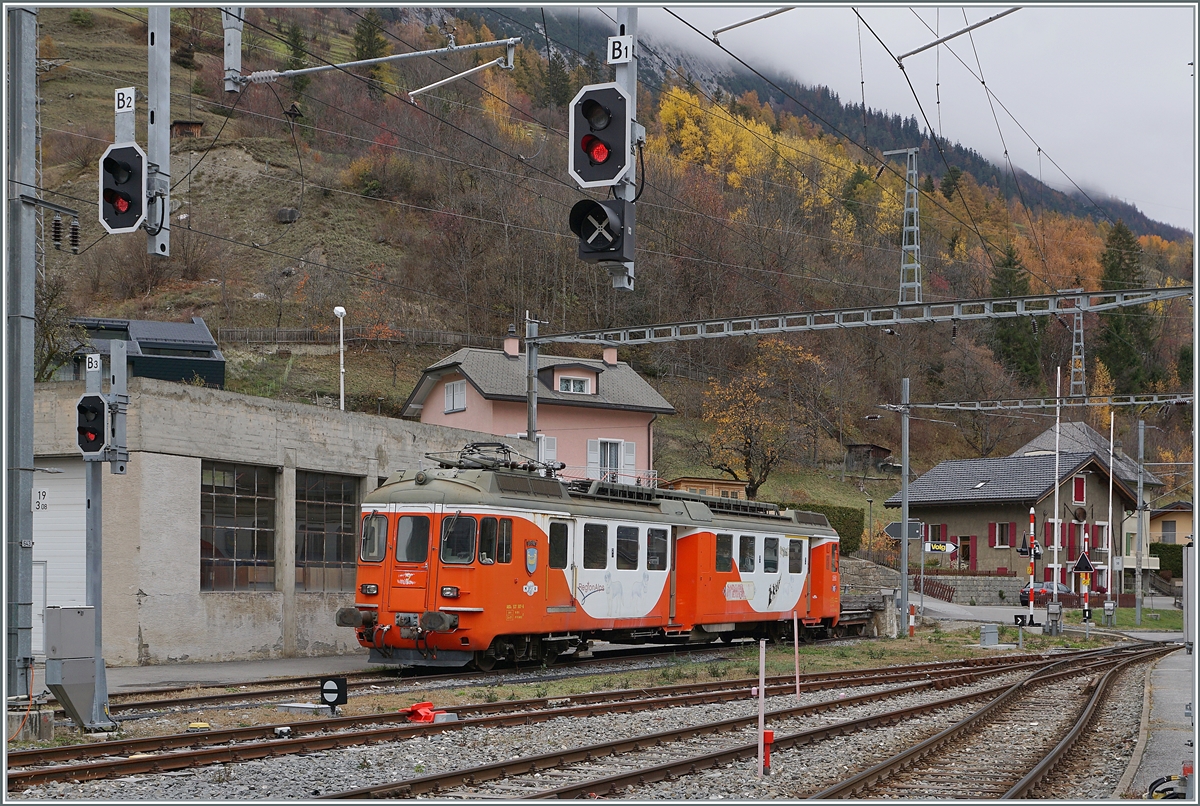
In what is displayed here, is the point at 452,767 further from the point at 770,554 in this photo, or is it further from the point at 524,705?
the point at 770,554

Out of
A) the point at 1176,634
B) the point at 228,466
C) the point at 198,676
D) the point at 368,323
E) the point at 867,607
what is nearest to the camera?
the point at 198,676

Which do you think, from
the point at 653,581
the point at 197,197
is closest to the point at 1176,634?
the point at 653,581

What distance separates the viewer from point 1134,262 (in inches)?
3627

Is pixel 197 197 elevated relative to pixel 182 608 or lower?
elevated

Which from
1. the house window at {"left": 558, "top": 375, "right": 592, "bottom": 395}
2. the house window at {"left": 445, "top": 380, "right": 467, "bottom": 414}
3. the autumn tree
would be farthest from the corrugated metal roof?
the house window at {"left": 445, "top": 380, "right": 467, "bottom": 414}

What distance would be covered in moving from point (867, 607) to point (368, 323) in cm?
4471

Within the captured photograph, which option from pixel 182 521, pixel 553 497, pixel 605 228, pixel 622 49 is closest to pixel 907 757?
pixel 605 228

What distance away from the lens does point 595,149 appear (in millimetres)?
9062

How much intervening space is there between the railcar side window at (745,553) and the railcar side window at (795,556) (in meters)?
1.98

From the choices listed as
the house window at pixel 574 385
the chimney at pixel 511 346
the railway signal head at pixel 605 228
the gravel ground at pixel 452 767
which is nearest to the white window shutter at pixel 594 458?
the house window at pixel 574 385

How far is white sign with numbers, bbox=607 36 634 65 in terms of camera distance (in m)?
9.38

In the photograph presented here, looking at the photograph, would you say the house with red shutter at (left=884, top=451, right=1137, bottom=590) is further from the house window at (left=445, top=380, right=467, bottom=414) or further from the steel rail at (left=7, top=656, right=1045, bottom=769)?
the steel rail at (left=7, top=656, right=1045, bottom=769)

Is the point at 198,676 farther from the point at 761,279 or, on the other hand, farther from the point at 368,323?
the point at 761,279

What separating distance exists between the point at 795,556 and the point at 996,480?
1426 inches
